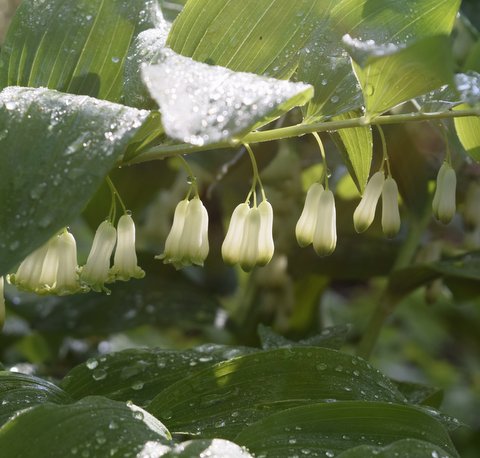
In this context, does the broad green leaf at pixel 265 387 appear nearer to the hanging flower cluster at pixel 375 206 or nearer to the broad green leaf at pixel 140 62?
the hanging flower cluster at pixel 375 206

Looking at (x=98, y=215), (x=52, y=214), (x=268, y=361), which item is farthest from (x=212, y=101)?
(x=98, y=215)

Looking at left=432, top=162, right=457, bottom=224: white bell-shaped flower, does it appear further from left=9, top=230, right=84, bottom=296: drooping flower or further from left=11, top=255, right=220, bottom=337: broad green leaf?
left=11, top=255, right=220, bottom=337: broad green leaf

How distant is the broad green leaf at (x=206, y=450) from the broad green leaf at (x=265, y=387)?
0.24 m

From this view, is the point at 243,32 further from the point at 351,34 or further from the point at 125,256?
the point at 125,256

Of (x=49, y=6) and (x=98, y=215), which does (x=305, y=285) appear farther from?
(x=49, y=6)

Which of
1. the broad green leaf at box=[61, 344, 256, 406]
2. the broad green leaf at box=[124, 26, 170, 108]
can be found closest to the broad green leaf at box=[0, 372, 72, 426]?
the broad green leaf at box=[61, 344, 256, 406]

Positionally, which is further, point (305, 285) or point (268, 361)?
point (305, 285)

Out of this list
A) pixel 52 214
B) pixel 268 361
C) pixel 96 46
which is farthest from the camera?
pixel 96 46

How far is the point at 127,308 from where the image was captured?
232 cm

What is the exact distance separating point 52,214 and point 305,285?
1703 millimetres

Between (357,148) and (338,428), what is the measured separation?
579 millimetres

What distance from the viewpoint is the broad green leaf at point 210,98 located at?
91 centimetres

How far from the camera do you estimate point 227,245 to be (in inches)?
53.7

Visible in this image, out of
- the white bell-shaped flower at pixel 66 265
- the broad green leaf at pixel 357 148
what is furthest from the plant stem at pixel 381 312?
the white bell-shaped flower at pixel 66 265
